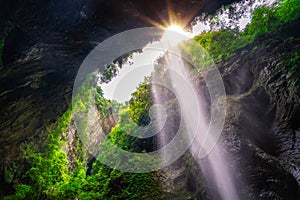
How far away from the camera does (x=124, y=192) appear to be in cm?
621

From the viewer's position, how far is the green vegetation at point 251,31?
581 cm

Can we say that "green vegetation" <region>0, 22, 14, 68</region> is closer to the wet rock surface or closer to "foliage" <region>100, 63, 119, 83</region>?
the wet rock surface

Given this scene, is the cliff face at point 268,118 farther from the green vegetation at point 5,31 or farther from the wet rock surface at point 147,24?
the green vegetation at point 5,31

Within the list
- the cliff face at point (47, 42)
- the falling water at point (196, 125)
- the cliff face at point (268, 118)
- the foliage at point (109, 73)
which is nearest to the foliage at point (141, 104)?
the falling water at point (196, 125)

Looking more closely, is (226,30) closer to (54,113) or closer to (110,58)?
(110,58)

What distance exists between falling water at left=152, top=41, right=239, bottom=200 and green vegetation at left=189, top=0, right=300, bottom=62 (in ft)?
6.35

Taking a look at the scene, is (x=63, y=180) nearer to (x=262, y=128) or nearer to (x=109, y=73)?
(x=109, y=73)

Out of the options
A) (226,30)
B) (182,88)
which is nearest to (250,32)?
(226,30)

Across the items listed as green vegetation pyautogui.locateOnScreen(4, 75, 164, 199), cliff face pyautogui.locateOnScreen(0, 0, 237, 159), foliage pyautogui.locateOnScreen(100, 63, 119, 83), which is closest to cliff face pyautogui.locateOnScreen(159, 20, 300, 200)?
green vegetation pyautogui.locateOnScreen(4, 75, 164, 199)

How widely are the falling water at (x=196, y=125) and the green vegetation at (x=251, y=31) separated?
1935 millimetres

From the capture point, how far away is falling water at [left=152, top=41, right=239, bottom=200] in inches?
174

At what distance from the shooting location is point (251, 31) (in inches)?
268

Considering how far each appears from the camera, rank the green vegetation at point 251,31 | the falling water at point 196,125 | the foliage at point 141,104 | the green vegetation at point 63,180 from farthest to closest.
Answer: the foliage at point 141,104, the green vegetation at point 63,180, the green vegetation at point 251,31, the falling water at point 196,125

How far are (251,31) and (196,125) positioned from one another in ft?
12.5
